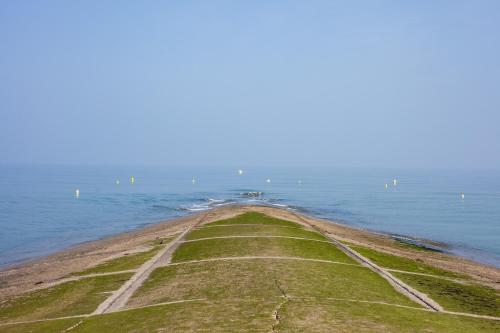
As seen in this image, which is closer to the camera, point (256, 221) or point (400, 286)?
point (400, 286)

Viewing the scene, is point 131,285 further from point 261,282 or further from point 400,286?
point 400,286

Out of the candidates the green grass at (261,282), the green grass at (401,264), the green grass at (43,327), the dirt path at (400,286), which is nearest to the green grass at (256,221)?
the green grass at (401,264)

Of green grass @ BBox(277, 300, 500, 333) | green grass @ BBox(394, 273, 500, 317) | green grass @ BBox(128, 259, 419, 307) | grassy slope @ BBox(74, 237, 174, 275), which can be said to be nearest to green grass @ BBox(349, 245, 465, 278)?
green grass @ BBox(394, 273, 500, 317)

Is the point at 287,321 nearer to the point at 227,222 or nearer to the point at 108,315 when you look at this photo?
the point at 108,315

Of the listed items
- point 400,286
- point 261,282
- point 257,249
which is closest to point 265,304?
point 261,282

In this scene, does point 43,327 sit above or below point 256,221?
below

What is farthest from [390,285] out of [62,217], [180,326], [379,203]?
[379,203]
